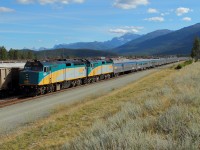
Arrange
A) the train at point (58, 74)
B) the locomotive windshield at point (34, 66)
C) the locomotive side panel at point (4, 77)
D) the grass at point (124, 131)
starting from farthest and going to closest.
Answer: the locomotive windshield at point (34, 66), the train at point (58, 74), the locomotive side panel at point (4, 77), the grass at point (124, 131)

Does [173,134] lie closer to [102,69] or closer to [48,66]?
[48,66]

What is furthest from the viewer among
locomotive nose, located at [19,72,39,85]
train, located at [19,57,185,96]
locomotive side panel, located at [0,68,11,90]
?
train, located at [19,57,185,96]

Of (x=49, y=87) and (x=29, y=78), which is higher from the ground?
(x=29, y=78)

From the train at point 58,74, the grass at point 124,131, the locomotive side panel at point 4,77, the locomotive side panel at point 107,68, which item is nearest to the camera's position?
the grass at point 124,131

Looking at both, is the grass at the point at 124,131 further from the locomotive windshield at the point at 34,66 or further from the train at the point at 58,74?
the locomotive windshield at the point at 34,66

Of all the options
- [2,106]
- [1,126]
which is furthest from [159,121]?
[2,106]

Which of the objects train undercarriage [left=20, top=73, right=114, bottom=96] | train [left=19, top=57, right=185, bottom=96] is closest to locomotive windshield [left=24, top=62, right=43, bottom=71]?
train [left=19, top=57, right=185, bottom=96]

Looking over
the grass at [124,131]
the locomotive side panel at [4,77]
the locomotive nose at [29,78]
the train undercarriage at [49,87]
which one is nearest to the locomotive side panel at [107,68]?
the train undercarriage at [49,87]

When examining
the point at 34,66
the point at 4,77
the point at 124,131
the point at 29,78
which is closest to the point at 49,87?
the point at 34,66

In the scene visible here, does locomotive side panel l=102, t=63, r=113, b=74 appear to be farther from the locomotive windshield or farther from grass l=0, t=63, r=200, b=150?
grass l=0, t=63, r=200, b=150

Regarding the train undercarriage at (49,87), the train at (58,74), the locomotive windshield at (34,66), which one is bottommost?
the train undercarriage at (49,87)

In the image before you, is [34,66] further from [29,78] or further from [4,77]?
[4,77]

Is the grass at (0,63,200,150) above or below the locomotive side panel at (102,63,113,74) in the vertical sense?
below

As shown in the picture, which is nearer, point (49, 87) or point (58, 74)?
point (49, 87)
